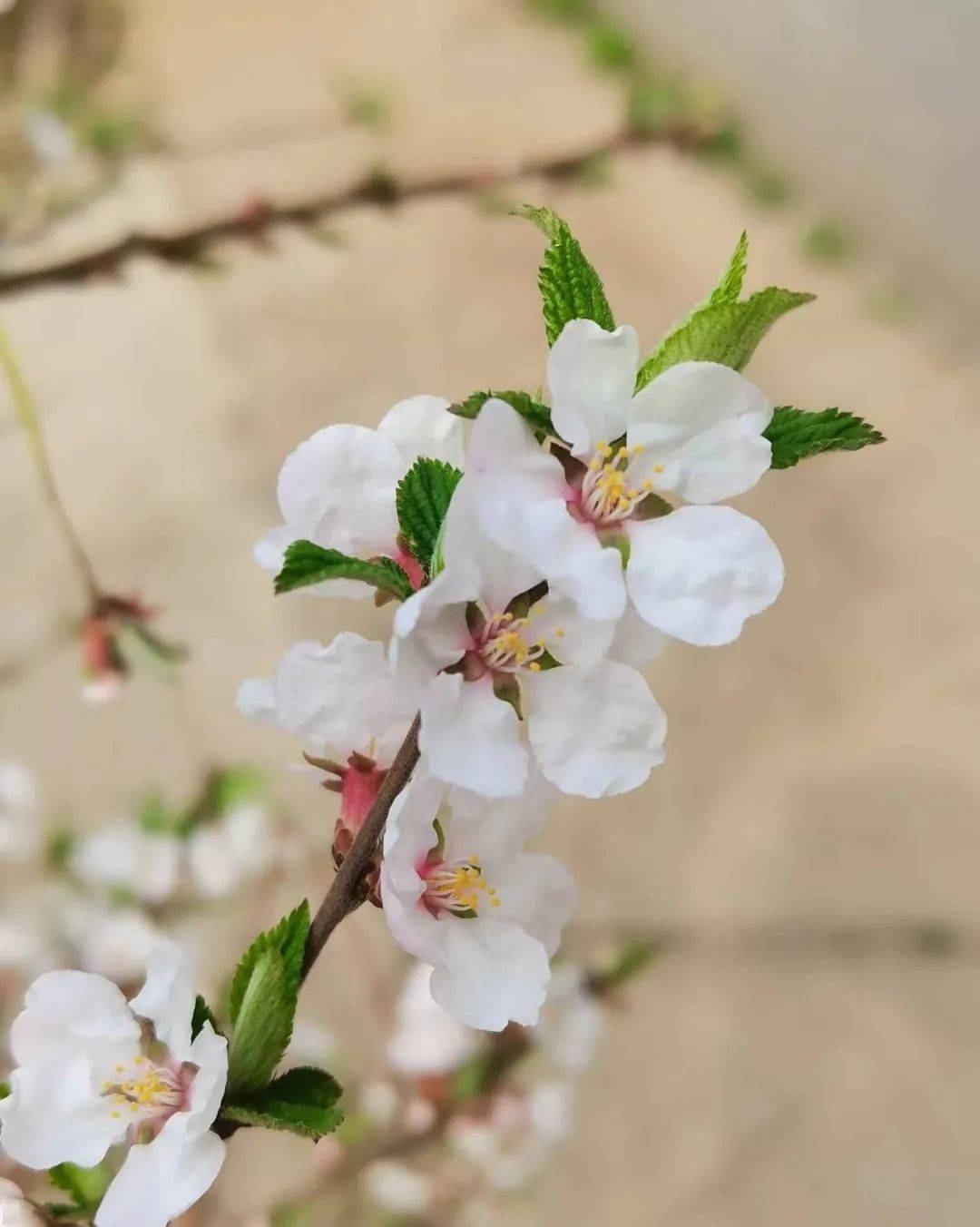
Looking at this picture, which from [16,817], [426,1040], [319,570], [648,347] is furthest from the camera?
[648,347]

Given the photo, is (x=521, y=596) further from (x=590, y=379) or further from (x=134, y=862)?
(x=134, y=862)

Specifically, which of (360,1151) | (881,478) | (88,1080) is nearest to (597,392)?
(88,1080)

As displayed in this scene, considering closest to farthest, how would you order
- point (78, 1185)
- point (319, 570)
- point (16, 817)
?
1. point (319, 570)
2. point (78, 1185)
3. point (16, 817)

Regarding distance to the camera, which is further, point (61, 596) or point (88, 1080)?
point (61, 596)

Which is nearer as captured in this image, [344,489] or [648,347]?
[344,489]

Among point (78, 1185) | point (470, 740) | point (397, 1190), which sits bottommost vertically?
point (397, 1190)

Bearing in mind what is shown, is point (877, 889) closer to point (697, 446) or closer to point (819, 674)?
point (819, 674)

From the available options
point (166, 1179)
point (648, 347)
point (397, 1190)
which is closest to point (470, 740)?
point (166, 1179)
